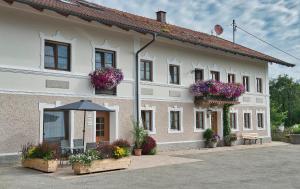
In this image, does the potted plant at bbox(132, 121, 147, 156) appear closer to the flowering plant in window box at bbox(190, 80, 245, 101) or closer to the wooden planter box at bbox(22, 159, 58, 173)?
the flowering plant in window box at bbox(190, 80, 245, 101)

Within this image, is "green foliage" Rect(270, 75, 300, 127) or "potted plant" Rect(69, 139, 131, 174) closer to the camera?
"potted plant" Rect(69, 139, 131, 174)

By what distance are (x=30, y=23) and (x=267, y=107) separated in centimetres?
1821

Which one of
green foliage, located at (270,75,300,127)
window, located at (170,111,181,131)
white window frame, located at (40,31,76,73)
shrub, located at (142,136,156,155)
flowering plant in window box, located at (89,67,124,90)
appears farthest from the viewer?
green foliage, located at (270,75,300,127)

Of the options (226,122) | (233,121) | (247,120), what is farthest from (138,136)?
(247,120)

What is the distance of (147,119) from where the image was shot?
736 inches

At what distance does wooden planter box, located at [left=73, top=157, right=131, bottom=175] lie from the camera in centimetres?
1151

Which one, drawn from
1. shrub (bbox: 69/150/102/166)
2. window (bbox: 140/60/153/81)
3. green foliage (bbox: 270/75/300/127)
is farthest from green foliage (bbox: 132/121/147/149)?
green foliage (bbox: 270/75/300/127)

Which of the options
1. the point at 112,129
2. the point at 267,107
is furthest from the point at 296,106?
the point at 112,129

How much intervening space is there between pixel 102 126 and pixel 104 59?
283 cm

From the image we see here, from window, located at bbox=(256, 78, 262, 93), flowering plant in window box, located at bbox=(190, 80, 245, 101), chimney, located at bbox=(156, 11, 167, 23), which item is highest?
chimney, located at bbox=(156, 11, 167, 23)

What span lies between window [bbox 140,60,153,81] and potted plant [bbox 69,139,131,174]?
6159mm

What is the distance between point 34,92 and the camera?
14.2 metres

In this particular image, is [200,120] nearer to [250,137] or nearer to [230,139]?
[230,139]

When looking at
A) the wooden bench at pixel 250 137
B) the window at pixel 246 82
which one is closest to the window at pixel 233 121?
the wooden bench at pixel 250 137
